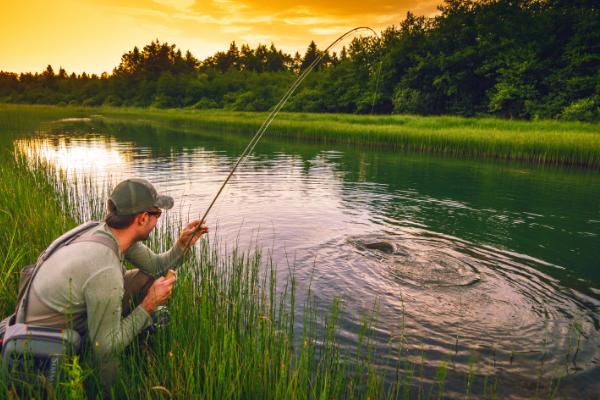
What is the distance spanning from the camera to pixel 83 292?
8.43 feet

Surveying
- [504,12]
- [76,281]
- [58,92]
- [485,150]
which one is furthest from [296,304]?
[58,92]

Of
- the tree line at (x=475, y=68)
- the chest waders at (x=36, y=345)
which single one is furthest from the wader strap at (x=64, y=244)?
the tree line at (x=475, y=68)

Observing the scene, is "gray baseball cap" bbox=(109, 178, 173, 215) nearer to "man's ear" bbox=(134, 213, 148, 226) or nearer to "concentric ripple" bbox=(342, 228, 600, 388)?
"man's ear" bbox=(134, 213, 148, 226)

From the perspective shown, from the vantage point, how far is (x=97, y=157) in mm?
19844

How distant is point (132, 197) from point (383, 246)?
20.2 feet

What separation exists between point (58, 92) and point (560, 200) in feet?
429

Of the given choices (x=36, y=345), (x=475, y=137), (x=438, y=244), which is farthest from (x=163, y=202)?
(x=475, y=137)

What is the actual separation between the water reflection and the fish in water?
139mm

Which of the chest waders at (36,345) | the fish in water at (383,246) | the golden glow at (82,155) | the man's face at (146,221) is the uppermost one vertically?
the man's face at (146,221)

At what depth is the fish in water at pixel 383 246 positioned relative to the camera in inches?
317

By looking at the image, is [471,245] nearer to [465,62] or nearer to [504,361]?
[504,361]

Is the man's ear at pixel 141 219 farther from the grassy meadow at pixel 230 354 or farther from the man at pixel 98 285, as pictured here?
the grassy meadow at pixel 230 354

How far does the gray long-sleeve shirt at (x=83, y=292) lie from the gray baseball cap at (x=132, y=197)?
0.26 metres

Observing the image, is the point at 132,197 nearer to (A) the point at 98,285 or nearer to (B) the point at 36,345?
(A) the point at 98,285
